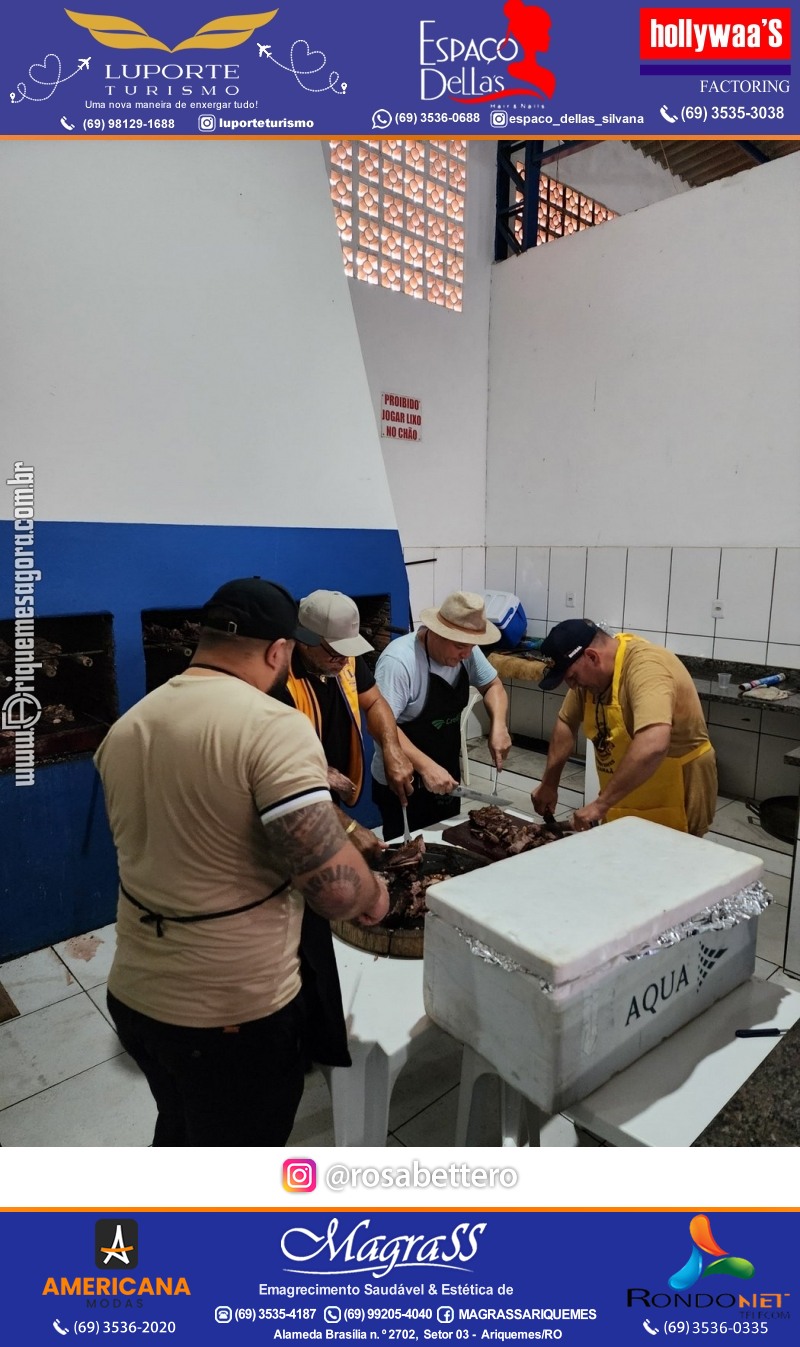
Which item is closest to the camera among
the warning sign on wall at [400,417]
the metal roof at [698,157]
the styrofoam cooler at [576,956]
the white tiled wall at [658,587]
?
the styrofoam cooler at [576,956]

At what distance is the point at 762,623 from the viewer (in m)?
3.92

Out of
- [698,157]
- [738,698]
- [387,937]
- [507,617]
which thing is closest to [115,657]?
[387,937]

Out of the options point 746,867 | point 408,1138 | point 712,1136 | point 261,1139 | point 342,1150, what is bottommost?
point 408,1138

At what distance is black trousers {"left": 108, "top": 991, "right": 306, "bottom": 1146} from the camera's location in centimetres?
118

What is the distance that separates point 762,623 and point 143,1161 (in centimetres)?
391

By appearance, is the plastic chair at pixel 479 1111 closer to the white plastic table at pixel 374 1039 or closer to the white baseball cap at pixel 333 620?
the white plastic table at pixel 374 1039

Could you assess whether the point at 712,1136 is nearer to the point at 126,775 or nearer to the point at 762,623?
the point at 126,775

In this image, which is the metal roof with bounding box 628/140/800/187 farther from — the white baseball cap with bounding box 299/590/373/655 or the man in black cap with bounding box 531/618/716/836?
the white baseball cap with bounding box 299/590/373/655
